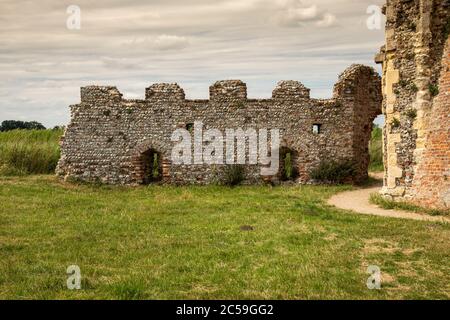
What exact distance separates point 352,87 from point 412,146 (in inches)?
250

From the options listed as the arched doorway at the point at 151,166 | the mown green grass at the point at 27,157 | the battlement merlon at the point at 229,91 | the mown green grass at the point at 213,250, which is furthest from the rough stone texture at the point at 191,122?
the mown green grass at the point at 213,250

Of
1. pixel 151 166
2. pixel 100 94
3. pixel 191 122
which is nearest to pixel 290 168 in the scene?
pixel 191 122

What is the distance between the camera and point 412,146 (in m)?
14.8

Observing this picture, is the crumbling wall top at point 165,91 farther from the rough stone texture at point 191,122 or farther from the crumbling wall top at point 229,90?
the crumbling wall top at point 229,90

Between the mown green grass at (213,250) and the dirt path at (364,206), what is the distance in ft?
2.37

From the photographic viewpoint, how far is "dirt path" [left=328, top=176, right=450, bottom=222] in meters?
13.5

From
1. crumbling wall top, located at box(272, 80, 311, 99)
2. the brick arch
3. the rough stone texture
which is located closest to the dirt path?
the rough stone texture

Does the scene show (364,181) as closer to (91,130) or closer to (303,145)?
(303,145)

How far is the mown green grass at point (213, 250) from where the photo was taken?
797 centimetres

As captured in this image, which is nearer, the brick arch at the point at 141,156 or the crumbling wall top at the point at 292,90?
the crumbling wall top at the point at 292,90

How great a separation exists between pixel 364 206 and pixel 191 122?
25.7ft

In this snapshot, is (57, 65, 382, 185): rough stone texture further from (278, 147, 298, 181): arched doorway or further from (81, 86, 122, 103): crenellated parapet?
(278, 147, 298, 181): arched doorway

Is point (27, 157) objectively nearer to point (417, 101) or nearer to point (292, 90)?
point (292, 90)

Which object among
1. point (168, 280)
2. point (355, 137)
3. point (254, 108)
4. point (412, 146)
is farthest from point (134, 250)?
point (355, 137)
